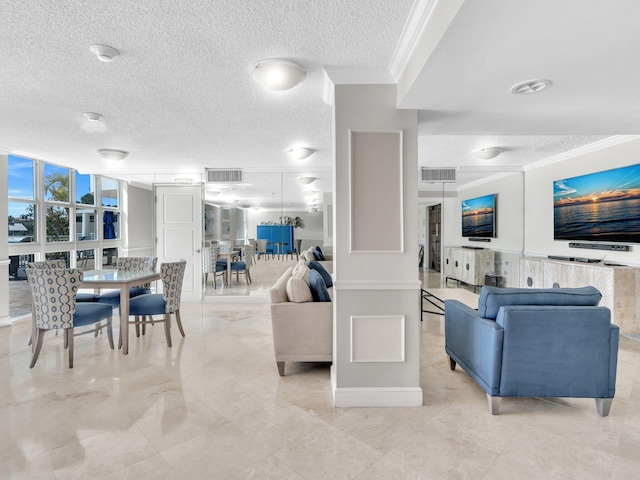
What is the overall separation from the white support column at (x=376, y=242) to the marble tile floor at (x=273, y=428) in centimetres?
28

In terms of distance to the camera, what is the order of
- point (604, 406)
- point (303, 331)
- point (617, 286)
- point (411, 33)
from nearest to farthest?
point (411, 33) < point (604, 406) < point (303, 331) < point (617, 286)

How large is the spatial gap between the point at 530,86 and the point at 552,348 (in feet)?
5.59

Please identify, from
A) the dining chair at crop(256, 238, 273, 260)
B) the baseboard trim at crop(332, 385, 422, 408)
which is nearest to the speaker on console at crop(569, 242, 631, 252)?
the baseboard trim at crop(332, 385, 422, 408)

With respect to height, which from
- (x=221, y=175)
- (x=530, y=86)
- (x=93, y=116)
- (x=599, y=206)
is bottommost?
(x=599, y=206)

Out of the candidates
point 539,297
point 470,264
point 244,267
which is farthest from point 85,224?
point 470,264

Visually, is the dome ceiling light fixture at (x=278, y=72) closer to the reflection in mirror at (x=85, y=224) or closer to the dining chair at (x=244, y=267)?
the dining chair at (x=244, y=267)

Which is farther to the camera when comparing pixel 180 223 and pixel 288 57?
pixel 180 223

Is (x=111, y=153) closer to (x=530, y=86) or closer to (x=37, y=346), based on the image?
(x=37, y=346)

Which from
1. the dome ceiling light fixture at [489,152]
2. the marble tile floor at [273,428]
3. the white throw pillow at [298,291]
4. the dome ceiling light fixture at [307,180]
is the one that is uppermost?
the dome ceiling light fixture at [489,152]

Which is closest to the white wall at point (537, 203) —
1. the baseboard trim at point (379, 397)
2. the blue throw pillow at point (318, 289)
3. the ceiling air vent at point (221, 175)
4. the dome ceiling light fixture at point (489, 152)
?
the dome ceiling light fixture at point (489, 152)

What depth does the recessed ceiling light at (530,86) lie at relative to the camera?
2.02 metres

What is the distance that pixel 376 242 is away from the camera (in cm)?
244

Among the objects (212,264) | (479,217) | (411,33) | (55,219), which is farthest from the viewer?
(479,217)

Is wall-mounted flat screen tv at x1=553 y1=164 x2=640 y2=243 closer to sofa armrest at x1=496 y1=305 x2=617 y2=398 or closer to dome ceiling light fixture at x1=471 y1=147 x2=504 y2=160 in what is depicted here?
dome ceiling light fixture at x1=471 y1=147 x2=504 y2=160
